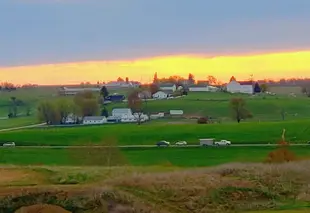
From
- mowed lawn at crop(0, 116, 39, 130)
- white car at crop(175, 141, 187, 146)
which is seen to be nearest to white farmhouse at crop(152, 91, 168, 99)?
mowed lawn at crop(0, 116, 39, 130)

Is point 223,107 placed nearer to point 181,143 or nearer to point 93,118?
point 93,118

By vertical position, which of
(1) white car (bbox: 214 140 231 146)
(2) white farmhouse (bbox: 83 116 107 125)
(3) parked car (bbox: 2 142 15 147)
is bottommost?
(2) white farmhouse (bbox: 83 116 107 125)

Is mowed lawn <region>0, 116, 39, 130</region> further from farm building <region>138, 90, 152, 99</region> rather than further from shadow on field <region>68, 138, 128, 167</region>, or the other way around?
shadow on field <region>68, 138, 128, 167</region>

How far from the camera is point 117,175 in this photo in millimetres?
42750

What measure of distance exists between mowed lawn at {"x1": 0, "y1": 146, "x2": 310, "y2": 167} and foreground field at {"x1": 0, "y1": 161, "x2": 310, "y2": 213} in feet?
41.9

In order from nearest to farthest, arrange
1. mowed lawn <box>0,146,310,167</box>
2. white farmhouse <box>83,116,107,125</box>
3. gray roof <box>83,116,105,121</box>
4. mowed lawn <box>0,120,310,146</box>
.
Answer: mowed lawn <box>0,146,310,167</box> → mowed lawn <box>0,120,310,146</box> → white farmhouse <box>83,116,107,125</box> → gray roof <box>83,116,105,121</box>

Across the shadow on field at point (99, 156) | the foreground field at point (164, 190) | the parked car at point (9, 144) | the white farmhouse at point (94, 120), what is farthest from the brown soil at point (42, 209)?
the white farmhouse at point (94, 120)

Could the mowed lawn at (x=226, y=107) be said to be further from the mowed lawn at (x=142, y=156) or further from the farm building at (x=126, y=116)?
the mowed lawn at (x=142, y=156)

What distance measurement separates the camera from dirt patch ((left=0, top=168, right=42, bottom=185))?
42.4 metres

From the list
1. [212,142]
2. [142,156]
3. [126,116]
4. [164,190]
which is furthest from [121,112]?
[164,190]

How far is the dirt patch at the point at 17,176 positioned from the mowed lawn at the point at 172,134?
27.7 meters

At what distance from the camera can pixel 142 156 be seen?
219 feet

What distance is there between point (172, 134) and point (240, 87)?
104 m

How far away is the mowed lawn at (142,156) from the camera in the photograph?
6006 centimetres
